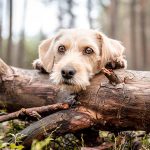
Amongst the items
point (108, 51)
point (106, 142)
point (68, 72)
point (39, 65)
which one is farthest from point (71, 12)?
point (68, 72)

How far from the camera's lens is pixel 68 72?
5.03 meters

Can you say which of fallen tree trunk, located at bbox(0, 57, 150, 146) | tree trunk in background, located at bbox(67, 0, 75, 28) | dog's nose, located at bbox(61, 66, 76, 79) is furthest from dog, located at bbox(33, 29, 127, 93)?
tree trunk in background, located at bbox(67, 0, 75, 28)

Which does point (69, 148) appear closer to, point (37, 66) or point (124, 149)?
point (124, 149)

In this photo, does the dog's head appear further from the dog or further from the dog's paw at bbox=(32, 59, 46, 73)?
the dog's paw at bbox=(32, 59, 46, 73)

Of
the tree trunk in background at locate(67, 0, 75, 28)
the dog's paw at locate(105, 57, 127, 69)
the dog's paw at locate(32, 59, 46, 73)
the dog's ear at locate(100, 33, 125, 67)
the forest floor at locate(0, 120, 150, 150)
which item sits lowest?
the forest floor at locate(0, 120, 150, 150)

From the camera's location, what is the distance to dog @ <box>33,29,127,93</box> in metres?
5.10

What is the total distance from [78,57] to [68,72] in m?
0.48

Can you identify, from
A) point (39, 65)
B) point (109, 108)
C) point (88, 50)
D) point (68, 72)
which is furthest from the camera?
point (39, 65)

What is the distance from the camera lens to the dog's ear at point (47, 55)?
19.7ft

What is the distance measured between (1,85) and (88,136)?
164 cm

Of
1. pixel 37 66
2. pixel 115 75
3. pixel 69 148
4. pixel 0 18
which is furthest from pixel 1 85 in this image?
pixel 0 18

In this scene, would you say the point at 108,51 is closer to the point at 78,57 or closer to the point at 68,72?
the point at 78,57

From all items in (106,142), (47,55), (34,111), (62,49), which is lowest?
(106,142)

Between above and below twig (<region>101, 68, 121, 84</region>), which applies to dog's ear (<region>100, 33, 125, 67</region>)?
above
